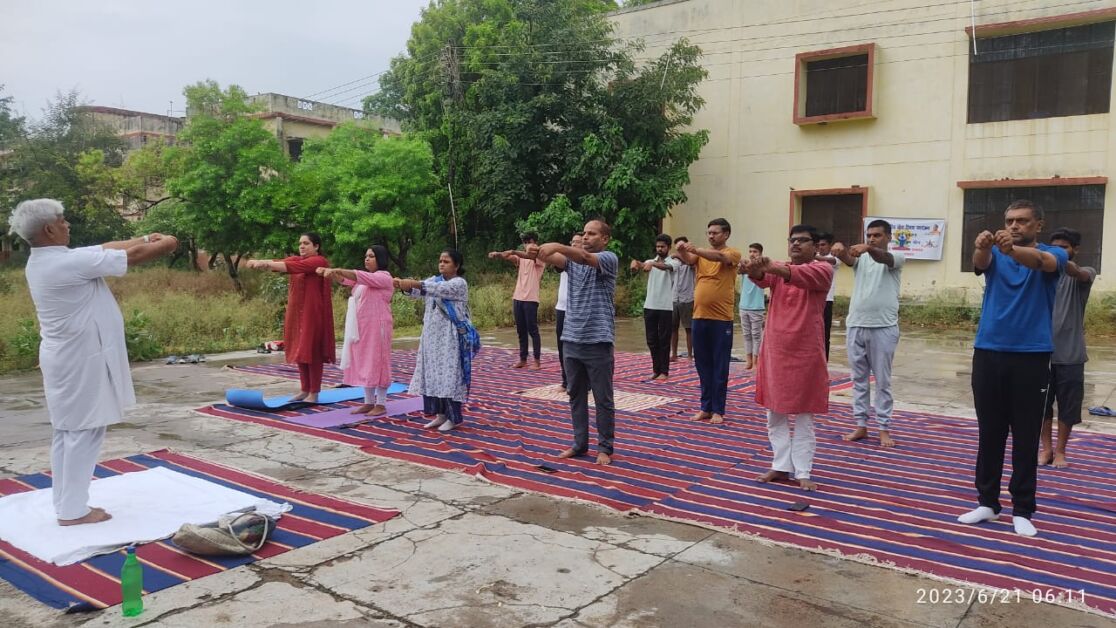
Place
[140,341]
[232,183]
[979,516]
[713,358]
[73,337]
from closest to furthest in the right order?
[73,337], [979,516], [713,358], [140,341], [232,183]

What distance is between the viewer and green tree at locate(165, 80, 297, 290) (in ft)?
64.9

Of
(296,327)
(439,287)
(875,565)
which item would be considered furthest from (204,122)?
(875,565)

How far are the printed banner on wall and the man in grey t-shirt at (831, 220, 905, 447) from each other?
11.0 metres

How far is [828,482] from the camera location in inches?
201

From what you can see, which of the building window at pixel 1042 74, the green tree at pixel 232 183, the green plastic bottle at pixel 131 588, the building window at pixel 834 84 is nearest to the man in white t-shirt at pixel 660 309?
the green plastic bottle at pixel 131 588

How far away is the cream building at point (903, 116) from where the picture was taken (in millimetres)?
14914

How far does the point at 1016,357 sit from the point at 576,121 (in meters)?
15.0

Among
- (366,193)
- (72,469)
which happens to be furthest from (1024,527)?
(366,193)

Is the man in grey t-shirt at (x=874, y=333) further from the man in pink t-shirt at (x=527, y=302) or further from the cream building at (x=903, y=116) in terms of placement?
the cream building at (x=903, y=116)

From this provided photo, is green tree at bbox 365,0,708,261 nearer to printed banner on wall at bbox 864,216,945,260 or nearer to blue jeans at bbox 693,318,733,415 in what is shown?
printed banner on wall at bbox 864,216,945,260

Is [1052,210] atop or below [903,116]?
below

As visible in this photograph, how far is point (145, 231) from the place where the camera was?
25.5 meters

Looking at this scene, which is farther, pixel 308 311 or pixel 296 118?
pixel 296 118

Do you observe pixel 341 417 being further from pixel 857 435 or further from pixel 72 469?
pixel 857 435
